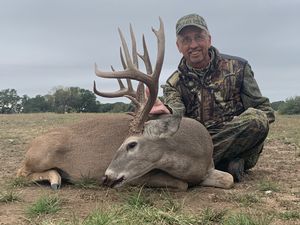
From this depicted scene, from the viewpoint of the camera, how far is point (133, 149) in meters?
5.01

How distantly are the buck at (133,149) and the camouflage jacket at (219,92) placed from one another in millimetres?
533

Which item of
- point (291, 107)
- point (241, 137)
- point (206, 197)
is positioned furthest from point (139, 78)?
point (291, 107)

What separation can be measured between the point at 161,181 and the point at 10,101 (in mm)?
59773

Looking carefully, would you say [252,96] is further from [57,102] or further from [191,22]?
[57,102]

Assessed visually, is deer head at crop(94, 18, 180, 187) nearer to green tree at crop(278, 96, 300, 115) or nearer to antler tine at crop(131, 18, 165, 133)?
antler tine at crop(131, 18, 165, 133)

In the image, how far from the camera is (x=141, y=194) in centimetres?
471

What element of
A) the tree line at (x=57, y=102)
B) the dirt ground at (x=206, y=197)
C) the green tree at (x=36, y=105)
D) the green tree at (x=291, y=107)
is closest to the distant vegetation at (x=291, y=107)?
the green tree at (x=291, y=107)

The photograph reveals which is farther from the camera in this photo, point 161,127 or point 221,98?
point 221,98

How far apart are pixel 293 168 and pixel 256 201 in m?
2.50

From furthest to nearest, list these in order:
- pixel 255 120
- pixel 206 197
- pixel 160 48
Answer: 1. pixel 255 120
2. pixel 160 48
3. pixel 206 197

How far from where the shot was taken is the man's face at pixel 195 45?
6.05m

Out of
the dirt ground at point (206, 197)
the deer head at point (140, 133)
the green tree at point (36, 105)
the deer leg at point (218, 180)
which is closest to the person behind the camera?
the dirt ground at point (206, 197)

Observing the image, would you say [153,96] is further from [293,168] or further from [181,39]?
[293,168]

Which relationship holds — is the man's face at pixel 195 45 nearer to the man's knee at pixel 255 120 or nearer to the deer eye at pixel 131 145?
the man's knee at pixel 255 120
